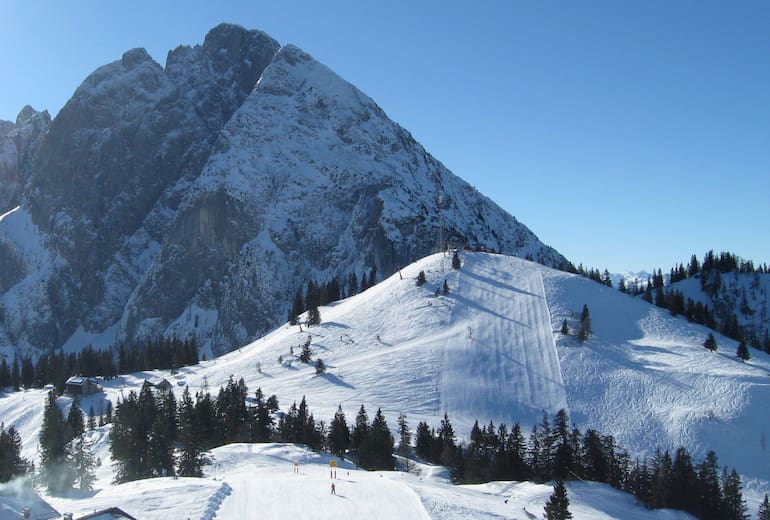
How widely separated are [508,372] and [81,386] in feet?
265

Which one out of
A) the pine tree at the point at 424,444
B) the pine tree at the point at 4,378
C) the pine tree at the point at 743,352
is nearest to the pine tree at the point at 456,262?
the pine tree at the point at 743,352

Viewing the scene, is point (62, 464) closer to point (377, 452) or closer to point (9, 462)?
point (9, 462)

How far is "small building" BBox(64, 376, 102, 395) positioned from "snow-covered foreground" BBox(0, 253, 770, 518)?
2.85 m

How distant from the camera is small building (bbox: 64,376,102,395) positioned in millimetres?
127125

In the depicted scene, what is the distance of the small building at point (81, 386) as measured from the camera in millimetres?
127125

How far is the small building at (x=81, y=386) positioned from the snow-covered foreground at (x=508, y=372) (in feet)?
9.34

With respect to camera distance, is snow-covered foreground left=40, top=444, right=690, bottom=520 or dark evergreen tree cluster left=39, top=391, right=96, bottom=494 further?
dark evergreen tree cluster left=39, top=391, right=96, bottom=494

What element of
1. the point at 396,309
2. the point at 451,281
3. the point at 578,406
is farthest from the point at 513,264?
the point at 578,406

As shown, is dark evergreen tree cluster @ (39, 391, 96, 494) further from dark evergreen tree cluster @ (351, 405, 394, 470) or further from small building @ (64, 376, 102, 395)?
small building @ (64, 376, 102, 395)

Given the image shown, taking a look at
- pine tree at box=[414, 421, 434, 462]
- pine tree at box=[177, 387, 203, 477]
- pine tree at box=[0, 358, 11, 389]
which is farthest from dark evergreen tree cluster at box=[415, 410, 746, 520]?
pine tree at box=[0, 358, 11, 389]

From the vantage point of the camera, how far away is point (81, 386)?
12750cm

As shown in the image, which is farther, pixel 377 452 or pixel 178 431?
pixel 178 431

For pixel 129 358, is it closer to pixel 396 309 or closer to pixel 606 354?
pixel 396 309

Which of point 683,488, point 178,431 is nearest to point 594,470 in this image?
point 683,488
